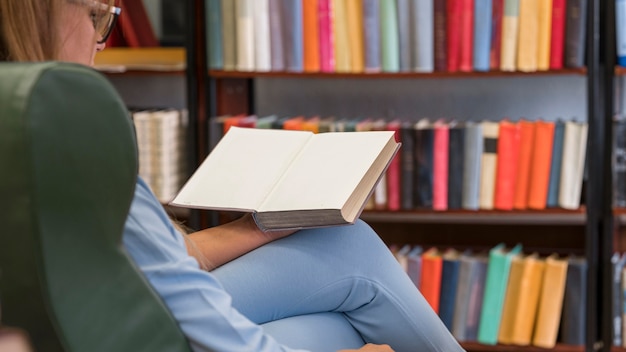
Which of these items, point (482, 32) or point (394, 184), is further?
point (394, 184)

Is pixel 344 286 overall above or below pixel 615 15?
below

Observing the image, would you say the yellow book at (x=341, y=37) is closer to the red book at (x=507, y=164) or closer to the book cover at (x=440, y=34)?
the book cover at (x=440, y=34)

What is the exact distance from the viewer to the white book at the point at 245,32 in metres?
2.58

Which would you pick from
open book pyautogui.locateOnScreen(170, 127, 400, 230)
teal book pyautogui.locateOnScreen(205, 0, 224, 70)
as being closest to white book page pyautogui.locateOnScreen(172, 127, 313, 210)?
open book pyautogui.locateOnScreen(170, 127, 400, 230)

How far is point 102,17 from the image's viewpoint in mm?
1084

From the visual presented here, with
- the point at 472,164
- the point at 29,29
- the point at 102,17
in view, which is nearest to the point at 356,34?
the point at 472,164

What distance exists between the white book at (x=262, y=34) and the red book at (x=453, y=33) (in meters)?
0.51

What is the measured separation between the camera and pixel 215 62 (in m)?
2.65

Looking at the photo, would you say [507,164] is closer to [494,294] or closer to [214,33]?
[494,294]

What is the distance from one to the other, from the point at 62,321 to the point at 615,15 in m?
1.92

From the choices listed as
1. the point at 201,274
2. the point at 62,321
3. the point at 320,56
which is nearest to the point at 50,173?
the point at 62,321

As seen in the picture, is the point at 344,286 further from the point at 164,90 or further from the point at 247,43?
the point at 164,90

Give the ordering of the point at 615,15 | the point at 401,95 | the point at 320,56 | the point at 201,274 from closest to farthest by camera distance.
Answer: the point at 201,274, the point at 615,15, the point at 320,56, the point at 401,95

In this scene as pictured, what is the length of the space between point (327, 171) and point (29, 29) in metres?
0.52
